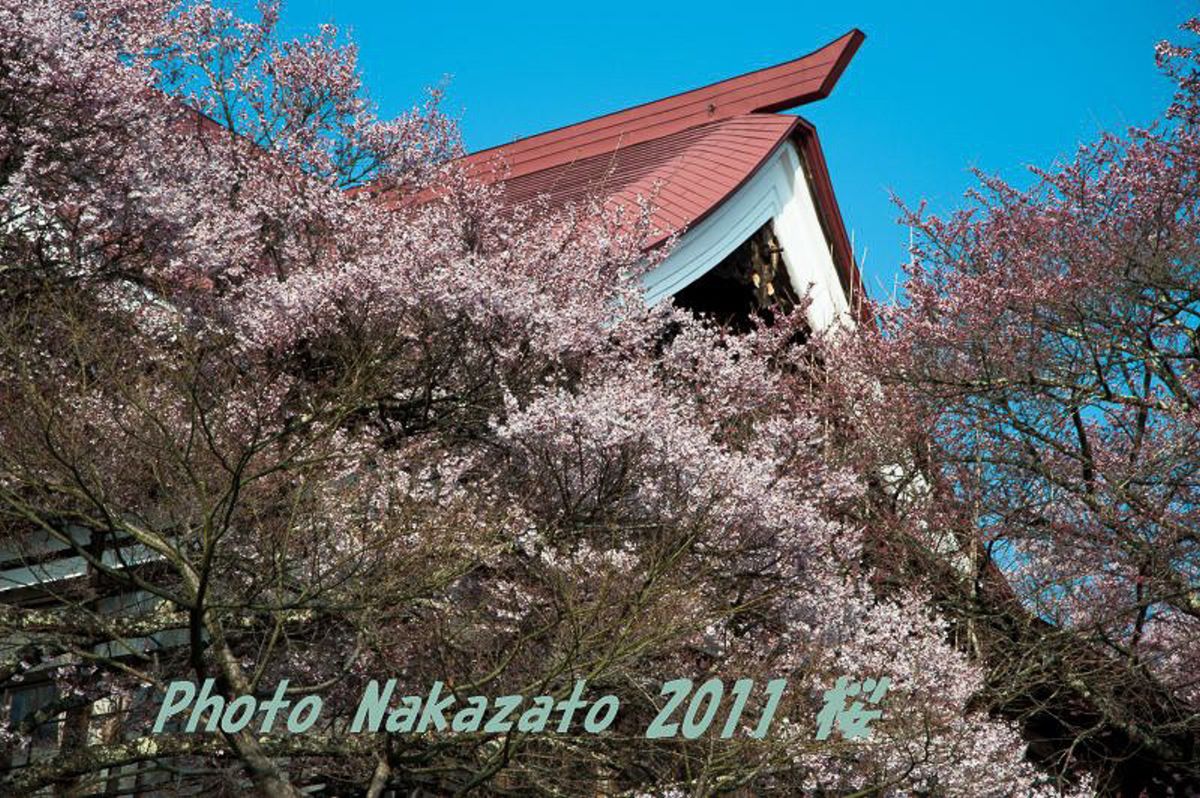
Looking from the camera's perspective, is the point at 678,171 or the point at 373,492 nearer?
the point at 373,492

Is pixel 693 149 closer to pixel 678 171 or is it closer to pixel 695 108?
pixel 678 171

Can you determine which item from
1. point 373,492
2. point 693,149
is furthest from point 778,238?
point 373,492

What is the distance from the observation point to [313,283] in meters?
10.5

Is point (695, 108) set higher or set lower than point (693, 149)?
higher

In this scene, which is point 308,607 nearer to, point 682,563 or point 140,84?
point 682,563

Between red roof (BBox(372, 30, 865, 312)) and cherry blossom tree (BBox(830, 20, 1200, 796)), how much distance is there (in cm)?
238

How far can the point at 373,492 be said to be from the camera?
8.84 meters

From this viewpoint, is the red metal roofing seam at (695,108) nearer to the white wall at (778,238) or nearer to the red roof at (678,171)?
the red roof at (678,171)

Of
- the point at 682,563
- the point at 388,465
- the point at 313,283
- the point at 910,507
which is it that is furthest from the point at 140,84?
the point at 910,507

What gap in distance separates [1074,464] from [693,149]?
5.14 meters

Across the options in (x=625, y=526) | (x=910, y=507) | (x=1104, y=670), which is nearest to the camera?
(x=625, y=526)

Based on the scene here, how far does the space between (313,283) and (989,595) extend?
269 inches

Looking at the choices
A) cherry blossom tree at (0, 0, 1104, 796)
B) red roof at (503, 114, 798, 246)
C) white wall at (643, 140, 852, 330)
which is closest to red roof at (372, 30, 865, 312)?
red roof at (503, 114, 798, 246)

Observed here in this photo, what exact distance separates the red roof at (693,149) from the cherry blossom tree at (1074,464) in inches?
93.7
